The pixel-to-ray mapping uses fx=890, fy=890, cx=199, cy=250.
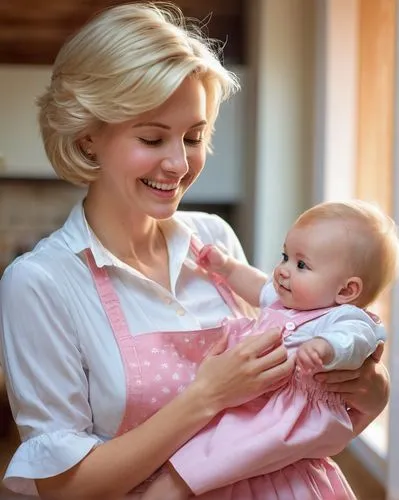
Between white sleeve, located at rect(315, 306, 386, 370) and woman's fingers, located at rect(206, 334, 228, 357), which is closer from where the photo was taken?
white sleeve, located at rect(315, 306, 386, 370)

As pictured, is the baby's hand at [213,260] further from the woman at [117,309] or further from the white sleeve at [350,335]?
the white sleeve at [350,335]

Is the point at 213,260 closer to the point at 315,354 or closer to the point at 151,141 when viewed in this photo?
the point at 151,141

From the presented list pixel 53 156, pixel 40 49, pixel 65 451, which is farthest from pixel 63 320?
pixel 40 49

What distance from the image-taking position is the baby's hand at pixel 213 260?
1744mm

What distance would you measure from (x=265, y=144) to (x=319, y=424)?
237 cm

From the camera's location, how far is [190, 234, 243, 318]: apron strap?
1.75 metres

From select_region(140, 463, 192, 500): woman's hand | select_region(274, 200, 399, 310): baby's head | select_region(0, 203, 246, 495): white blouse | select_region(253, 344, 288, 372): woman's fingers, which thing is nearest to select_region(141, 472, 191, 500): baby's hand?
select_region(140, 463, 192, 500): woman's hand

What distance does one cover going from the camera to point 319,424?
148cm

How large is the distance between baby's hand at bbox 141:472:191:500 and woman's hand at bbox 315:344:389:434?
0.29 m

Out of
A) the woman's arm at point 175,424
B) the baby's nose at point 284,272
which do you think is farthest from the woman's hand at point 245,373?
the baby's nose at point 284,272

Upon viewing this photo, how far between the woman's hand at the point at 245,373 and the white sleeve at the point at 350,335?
0.08 meters

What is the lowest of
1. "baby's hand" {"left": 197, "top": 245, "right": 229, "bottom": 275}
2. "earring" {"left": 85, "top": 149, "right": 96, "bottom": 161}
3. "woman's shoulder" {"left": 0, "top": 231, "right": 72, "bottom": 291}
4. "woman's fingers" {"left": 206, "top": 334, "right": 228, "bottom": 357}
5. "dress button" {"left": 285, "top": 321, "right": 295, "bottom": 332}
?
"woman's fingers" {"left": 206, "top": 334, "right": 228, "bottom": 357}

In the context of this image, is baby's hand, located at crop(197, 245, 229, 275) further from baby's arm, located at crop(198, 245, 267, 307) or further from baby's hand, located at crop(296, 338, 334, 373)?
baby's hand, located at crop(296, 338, 334, 373)

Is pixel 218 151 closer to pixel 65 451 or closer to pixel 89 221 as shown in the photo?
pixel 89 221
